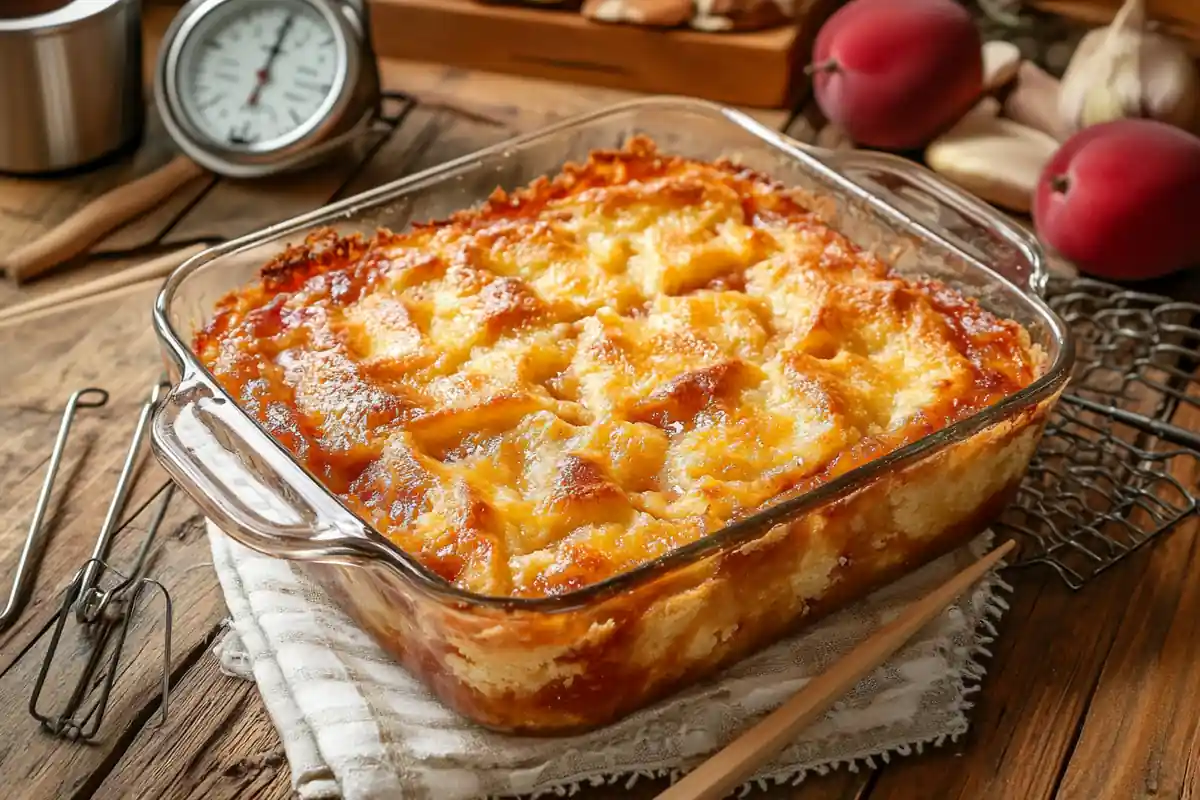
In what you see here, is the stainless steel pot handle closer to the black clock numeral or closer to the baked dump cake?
the baked dump cake

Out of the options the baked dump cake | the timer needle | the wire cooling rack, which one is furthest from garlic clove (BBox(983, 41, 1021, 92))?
the timer needle

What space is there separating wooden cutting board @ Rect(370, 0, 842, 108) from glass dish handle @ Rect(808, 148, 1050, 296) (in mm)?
526

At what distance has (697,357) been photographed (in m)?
1.38

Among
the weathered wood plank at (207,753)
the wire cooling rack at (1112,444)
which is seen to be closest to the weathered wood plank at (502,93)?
the wire cooling rack at (1112,444)

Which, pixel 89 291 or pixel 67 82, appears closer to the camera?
pixel 89 291

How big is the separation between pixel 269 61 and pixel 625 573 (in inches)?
49.9

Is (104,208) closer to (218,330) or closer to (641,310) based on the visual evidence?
(218,330)

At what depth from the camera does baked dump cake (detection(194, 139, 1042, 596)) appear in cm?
120

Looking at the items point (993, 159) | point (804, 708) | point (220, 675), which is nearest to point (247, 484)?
point (220, 675)

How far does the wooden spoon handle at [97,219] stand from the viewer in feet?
5.99

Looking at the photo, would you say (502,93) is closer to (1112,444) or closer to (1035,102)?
(1035,102)

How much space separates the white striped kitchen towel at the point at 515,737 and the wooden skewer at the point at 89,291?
614 mm

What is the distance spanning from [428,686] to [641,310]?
496 mm

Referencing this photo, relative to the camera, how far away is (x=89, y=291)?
5.89 feet
